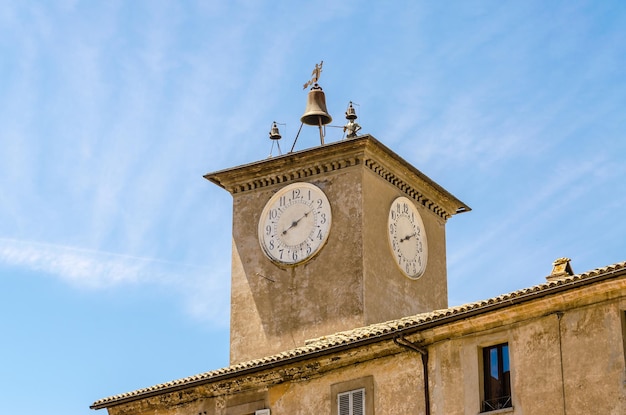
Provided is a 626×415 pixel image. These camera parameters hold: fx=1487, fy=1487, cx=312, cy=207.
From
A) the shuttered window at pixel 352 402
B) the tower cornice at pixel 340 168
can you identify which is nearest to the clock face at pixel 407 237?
the tower cornice at pixel 340 168

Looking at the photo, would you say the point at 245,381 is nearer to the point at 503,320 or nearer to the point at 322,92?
the point at 503,320

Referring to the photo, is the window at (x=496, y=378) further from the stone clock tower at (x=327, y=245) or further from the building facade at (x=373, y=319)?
the stone clock tower at (x=327, y=245)

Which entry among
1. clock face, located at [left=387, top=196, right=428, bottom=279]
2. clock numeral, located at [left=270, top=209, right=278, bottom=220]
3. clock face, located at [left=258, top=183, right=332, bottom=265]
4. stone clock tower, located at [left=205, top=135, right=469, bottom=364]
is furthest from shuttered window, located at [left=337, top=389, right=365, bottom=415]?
clock numeral, located at [left=270, top=209, right=278, bottom=220]

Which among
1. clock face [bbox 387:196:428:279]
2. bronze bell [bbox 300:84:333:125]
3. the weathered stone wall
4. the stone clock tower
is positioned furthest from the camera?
bronze bell [bbox 300:84:333:125]

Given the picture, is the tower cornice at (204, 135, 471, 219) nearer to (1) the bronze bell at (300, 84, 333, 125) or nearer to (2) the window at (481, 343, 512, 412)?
(1) the bronze bell at (300, 84, 333, 125)

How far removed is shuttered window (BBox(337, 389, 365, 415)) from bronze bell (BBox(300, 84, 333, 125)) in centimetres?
1162

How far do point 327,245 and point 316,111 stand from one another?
4.29m

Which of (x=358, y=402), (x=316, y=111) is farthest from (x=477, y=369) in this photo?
(x=316, y=111)

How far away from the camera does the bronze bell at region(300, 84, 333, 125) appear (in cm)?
3834

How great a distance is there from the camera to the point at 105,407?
31984 mm

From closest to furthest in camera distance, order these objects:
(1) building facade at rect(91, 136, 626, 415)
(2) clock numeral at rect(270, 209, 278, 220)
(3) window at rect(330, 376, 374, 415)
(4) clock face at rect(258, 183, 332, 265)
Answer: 1. (1) building facade at rect(91, 136, 626, 415)
2. (3) window at rect(330, 376, 374, 415)
3. (4) clock face at rect(258, 183, 332, 265)
4. (2) clock numeral at rect(270, 209, 278, 220)

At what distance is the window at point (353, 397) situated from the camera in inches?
1098

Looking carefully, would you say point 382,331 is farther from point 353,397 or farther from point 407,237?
point 407,237

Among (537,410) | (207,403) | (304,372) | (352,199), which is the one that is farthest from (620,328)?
(352,199)
